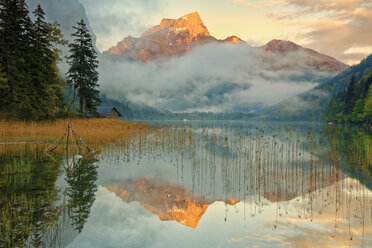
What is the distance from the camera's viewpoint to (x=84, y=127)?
3372 cm

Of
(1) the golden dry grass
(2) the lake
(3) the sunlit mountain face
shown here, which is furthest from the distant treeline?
(3) the sunlit mountain face

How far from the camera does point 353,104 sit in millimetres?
101375

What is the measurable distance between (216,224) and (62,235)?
4462 mm

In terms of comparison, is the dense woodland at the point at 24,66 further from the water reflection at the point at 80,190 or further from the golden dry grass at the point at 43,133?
the water reflection at the point at 80,190

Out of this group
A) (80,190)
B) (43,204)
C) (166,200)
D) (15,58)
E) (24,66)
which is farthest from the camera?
(24,66)

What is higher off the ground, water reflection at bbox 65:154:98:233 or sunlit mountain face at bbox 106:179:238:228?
water reflection at bbox 65:154:98:233

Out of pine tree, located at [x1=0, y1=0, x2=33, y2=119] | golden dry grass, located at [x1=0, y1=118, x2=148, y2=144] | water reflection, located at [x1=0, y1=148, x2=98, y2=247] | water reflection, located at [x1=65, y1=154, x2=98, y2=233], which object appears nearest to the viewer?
water reflection, located at [x1=0, y1=148, x2=98, y2=247]

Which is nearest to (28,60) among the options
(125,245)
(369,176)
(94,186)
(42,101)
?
(42,101)

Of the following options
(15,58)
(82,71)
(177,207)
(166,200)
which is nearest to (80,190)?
(166,200)

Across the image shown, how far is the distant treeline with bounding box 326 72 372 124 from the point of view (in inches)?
3524

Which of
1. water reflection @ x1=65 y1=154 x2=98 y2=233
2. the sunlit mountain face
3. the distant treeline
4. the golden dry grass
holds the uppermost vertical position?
the distant treeline

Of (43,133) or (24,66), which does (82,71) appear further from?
(43,133)

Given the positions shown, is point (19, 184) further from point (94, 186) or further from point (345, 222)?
point (345, 222)

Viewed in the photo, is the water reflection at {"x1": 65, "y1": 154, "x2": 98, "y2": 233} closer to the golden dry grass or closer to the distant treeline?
the golden dry grass
